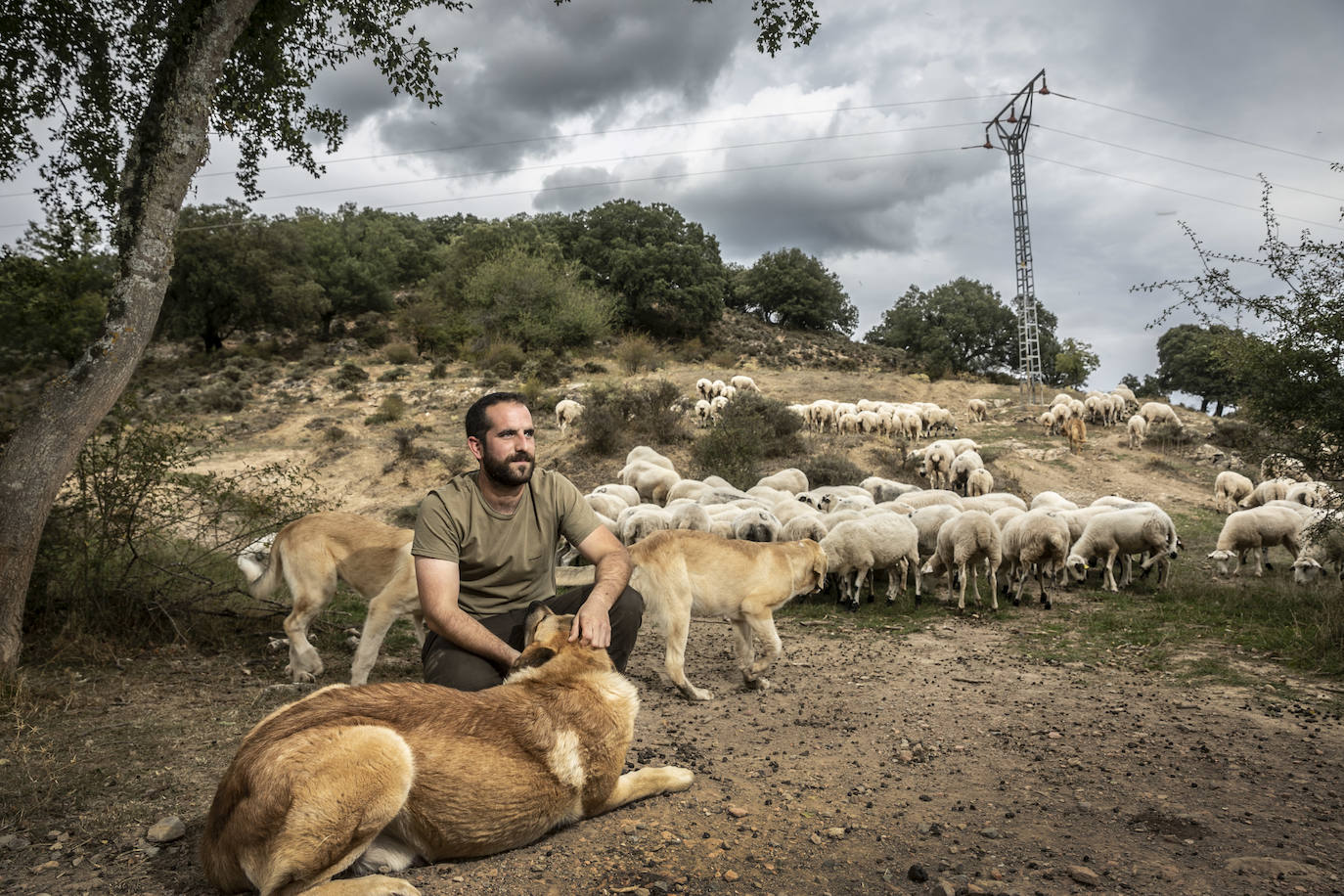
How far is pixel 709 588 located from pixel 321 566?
10.2 feet

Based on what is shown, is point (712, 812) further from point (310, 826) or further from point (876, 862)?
point (310, 826)

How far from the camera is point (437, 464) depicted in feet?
64.5

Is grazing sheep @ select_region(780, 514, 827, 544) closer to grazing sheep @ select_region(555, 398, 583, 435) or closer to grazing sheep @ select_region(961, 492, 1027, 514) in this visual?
grazing sheep @ select_region(961, 492, 1027, 514)

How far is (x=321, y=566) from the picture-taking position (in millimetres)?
6230

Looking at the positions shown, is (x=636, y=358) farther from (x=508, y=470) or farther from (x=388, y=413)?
(x=508, y=470)

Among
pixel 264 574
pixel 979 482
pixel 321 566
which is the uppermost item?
pixel 321 566

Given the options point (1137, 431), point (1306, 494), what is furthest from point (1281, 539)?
point (1137, 431)

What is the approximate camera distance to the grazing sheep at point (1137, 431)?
2447 centimetres

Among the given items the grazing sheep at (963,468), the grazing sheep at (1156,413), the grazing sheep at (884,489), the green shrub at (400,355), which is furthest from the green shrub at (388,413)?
the grazing sheep at (1156,413)

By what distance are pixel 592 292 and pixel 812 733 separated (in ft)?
139

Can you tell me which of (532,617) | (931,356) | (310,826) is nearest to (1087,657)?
(532,617)

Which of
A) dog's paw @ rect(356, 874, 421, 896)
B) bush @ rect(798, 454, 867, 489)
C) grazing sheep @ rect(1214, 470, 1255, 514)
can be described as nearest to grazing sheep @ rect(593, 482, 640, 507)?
bush @ rect(798, 454, 867, 489)

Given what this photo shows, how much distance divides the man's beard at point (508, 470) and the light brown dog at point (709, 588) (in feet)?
6.71

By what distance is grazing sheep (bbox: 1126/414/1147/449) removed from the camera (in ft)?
80.3
